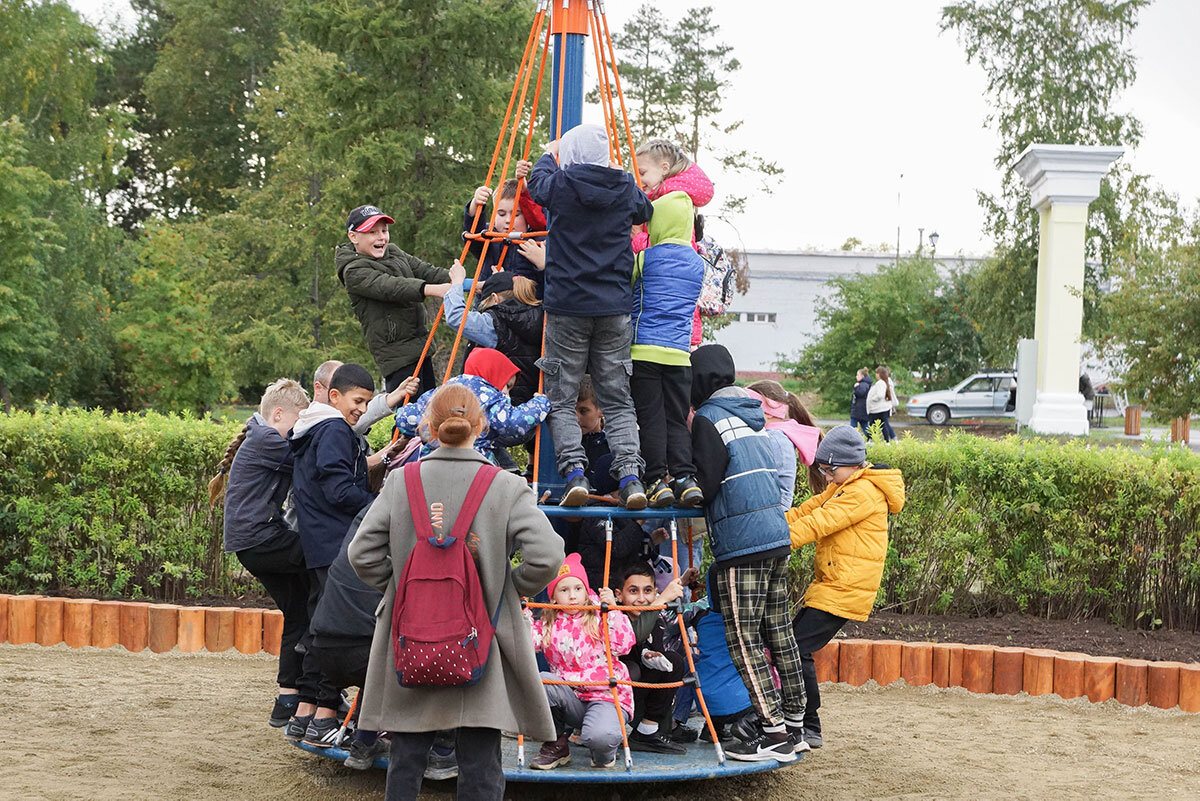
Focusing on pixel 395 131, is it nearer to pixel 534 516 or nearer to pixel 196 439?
pixel 196 439

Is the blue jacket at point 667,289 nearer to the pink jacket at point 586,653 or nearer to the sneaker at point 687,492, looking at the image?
the sneaker at point 687,492

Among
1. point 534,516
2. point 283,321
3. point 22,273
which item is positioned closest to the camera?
point 534,516

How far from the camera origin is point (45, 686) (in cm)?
604

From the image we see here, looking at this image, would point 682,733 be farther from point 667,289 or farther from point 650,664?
point 667,289

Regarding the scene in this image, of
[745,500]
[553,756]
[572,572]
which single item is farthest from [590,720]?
[745,500]

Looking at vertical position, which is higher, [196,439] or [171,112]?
[171,112]

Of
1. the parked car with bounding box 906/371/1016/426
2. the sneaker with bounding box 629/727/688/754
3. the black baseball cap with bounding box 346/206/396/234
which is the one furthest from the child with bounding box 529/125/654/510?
the parked car with bounding box 906/371/1016/426

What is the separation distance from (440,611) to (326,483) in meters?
1.27

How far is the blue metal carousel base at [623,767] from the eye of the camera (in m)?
4.20

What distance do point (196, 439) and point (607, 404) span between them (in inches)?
138

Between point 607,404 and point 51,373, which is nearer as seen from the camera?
point 607,404

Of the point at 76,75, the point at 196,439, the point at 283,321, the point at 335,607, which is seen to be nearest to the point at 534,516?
the point at 335,607

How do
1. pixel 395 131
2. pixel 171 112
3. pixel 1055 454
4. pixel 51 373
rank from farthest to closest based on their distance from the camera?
pixel 171 112
pixel 51 373
pixel 395 131
pixel 1055 454

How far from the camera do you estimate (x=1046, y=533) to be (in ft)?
22.2
